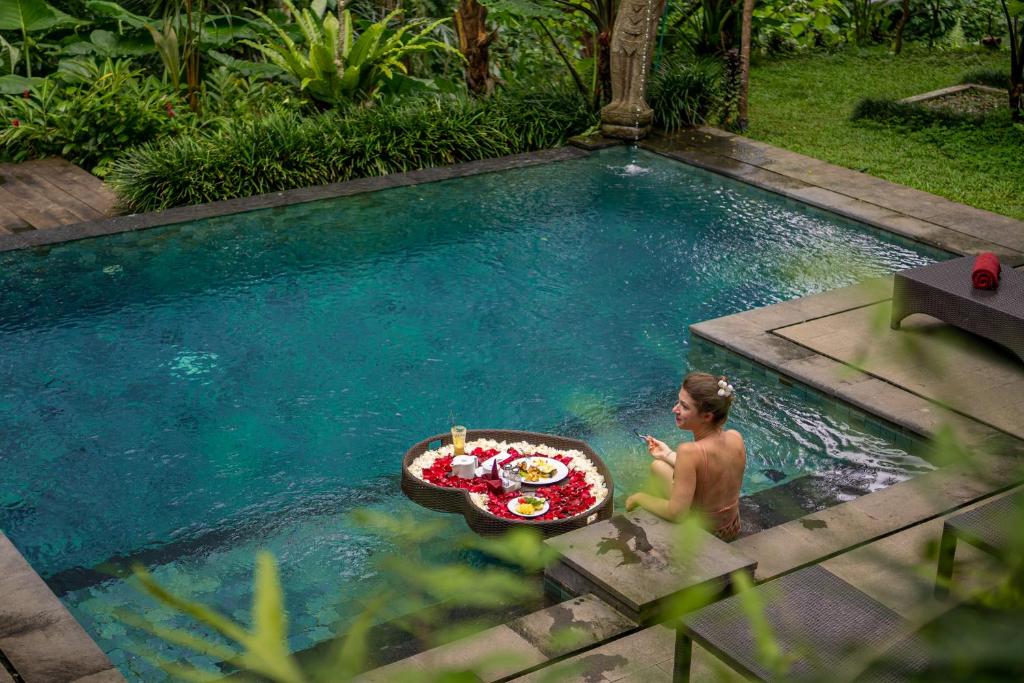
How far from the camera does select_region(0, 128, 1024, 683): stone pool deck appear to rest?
4.49 ft

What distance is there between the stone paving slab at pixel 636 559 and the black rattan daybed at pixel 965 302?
2.83m

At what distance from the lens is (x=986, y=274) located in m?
7.35

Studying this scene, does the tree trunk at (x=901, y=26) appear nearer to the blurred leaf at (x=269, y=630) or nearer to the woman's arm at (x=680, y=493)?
A: the woman's arm at (x=680, y=493)

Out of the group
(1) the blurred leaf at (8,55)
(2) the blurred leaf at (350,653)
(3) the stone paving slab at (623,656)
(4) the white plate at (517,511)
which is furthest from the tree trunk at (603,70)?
(2) the blurred leaf at (350,653)

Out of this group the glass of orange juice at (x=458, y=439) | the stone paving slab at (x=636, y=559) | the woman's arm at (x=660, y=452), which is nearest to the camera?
the stone paving slab at (x=636, y=559)

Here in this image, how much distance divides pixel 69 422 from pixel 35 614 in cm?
238

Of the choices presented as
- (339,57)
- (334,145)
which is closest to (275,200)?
(334,145)

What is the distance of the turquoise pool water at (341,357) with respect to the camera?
6074mm

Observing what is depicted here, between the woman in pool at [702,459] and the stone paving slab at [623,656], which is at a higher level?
the woman in pool at [702,459]

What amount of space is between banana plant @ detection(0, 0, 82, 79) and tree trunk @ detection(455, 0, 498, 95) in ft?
14.2

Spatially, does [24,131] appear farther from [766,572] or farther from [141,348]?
[766,572]

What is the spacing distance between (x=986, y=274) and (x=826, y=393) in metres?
1.24

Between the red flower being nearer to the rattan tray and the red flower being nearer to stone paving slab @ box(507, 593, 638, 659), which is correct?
the rattan tray

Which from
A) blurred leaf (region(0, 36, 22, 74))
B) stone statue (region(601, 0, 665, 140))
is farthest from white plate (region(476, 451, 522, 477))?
blurred leaf (region(0, 36, 22, 74))
